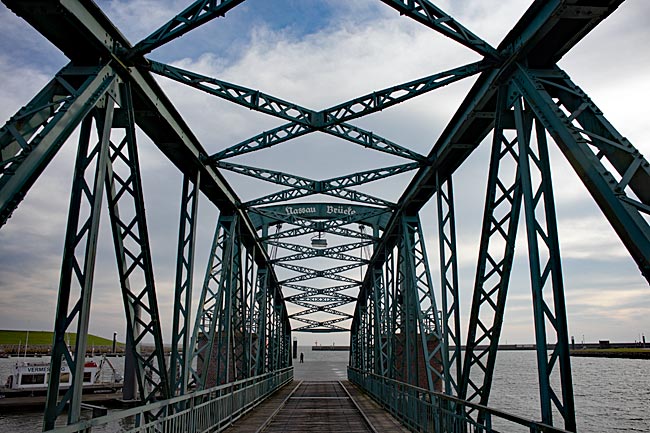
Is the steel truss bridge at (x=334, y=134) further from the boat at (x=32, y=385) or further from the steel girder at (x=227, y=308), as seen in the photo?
Result: the boat at (x=32, y=385)

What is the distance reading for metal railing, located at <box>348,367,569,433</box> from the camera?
6.32 metres

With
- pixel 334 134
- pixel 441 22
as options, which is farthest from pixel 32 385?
pixel 441 22

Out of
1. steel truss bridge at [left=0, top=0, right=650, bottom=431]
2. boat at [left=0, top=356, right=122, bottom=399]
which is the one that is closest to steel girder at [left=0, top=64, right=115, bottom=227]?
steel truss bridge at [left=0, top=0, right=650, bottom=431]

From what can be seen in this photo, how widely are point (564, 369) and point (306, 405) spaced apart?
553 inches

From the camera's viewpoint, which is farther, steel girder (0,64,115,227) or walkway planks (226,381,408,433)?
walkway planks (226,381,408,433)

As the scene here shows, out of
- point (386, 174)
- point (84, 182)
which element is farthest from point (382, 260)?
point (84, 182)

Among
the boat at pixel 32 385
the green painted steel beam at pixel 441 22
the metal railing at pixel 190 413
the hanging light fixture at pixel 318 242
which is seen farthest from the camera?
the boat at pixel 32 385

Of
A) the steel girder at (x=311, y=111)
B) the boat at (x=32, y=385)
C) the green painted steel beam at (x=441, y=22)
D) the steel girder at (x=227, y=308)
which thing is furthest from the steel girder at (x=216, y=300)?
the boat at (x=32, y=385)

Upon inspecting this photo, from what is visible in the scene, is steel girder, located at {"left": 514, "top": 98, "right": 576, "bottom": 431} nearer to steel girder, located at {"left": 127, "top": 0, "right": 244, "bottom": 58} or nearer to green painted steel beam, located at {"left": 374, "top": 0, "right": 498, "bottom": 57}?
green painted steel beam, located at {"left": 374, "top": 0, "right": 498, "bottom": 57}

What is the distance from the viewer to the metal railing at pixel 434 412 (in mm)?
6323

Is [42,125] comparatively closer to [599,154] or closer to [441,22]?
[441,22]

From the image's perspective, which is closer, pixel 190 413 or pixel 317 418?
pixel 190 413

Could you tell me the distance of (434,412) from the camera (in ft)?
31.7

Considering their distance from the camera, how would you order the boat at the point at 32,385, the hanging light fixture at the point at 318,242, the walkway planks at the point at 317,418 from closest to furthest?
1. the walkway planks at the point at 317,418
2. the hanging light fixture at the point at 318,242
3. the boat at the point at 32,385
